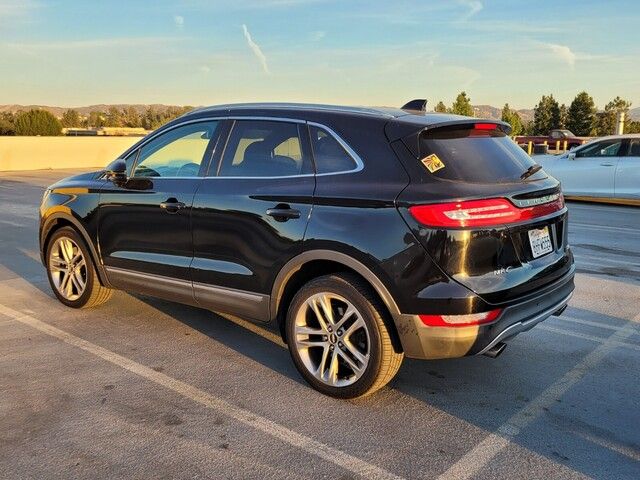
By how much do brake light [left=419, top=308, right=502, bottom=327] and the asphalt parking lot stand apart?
0.58 m

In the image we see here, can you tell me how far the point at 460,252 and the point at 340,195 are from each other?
0.79 m

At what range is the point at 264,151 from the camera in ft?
13.8

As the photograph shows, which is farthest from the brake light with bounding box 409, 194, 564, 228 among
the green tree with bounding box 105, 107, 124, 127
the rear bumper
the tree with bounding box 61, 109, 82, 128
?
the green tree with bounding box 105, 107, 124, 127

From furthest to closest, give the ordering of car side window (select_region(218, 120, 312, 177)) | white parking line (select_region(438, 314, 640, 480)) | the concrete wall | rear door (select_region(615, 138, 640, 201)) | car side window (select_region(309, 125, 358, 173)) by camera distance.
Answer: the concrete wall → rear door (select_region(615, 138, 640, 201)) → car side window (select_region(218, 120, 312, 177)) → car side window (select_region(309, 125, 358, 173)) → white parking line (select_region(438, 314, 640, 480))

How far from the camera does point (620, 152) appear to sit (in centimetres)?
1299

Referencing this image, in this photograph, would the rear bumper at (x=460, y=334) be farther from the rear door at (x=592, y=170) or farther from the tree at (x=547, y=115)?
the tree at (x=547, y=115)

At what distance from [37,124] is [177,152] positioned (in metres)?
45.5

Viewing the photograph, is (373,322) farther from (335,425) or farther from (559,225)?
(559,225)

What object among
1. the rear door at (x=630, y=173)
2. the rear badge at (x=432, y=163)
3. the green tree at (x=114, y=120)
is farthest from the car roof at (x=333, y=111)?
the green tree at (x=114, y=120)

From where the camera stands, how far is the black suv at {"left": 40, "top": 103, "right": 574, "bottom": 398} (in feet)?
11.0

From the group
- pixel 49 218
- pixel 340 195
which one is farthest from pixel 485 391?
pixel 49 218

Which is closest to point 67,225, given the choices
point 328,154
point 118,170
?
point 118,170

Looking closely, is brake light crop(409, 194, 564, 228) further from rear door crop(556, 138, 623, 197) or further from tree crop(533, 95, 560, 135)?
tree crop(533, 95, 560, 135)

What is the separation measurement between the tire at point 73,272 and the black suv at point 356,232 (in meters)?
0.79
